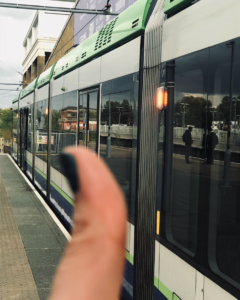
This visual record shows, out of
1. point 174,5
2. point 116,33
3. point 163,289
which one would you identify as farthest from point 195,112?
point 116,33

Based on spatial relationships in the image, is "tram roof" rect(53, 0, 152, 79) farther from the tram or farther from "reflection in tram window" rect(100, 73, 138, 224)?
"reflection in tram window" rect(100, 73, 138, 224)

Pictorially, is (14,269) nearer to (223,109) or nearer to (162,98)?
(162,98)

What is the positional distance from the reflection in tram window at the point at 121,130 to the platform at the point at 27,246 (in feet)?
6.65

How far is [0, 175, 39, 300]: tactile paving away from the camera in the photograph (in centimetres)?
509

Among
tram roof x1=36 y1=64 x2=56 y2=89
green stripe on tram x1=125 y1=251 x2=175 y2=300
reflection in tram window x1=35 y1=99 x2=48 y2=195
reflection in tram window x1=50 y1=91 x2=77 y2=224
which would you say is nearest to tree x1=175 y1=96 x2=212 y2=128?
green stripe on tram x1=125 y1=251 x2=175 y2=300

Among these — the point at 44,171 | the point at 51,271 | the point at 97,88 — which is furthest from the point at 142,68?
the point at 44,171

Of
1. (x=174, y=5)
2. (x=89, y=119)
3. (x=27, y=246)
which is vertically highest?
(x=174, y=5)

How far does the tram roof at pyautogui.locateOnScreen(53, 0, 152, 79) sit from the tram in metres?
0.02

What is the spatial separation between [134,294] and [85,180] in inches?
128

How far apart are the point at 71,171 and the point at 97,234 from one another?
0.12 metres

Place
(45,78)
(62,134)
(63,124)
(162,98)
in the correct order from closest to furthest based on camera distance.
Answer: (162,98) → (63,124) → (62,134) → (45,78)

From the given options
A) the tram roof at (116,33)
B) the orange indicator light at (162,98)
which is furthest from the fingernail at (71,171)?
the tram roof at (116,33)

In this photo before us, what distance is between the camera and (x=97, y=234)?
69 cm

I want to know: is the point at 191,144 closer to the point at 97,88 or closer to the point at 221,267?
the point at 221,267
